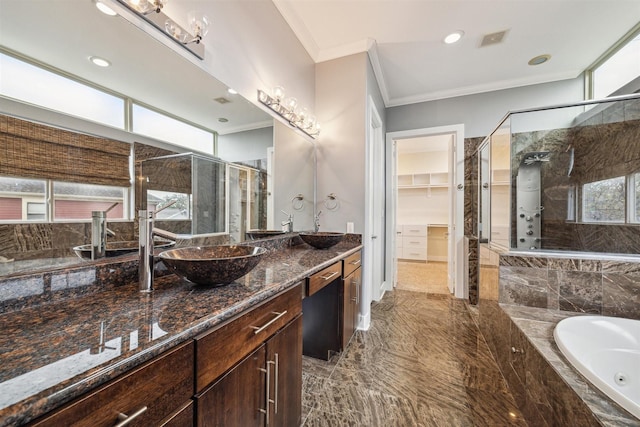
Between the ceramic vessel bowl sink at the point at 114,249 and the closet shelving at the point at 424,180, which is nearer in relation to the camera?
the ceramic vessel bowl sink at the point at 114,249

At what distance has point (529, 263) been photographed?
1929 mm

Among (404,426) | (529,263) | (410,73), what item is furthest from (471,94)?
(404,426)

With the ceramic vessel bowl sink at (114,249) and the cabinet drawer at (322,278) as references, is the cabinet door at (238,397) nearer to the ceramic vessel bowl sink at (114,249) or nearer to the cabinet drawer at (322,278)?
the cabinet drawer at (322,278)

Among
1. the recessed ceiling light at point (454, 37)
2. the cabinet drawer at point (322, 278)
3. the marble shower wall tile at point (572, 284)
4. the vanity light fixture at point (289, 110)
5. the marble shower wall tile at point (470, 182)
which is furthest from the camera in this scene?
the marble shower wall tile at point (470, 182)

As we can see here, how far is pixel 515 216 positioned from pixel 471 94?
5.94 feet

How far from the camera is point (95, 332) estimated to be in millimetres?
597

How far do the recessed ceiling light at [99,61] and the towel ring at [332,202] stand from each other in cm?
194

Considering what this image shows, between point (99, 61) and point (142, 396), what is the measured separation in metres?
1.15

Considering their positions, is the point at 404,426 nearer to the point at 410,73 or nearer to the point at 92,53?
the point at 92,53

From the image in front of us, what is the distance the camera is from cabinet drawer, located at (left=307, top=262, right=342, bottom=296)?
1.35m

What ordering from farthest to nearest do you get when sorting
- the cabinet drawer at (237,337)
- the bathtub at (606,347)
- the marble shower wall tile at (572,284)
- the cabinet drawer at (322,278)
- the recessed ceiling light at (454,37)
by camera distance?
1. the recessed ceiling light at (454,37)
2. the marble shower wall tile at (572,284)
3. the cabinet drawer at (322,278)
4. the bathtub at (606,347)
5. the cabinet drawer at (237,337)

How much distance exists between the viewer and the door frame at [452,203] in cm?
329

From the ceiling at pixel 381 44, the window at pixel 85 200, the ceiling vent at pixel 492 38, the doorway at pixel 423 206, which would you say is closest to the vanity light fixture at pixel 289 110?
the ceiling at pixel 381 44

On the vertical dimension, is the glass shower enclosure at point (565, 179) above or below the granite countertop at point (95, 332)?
above
